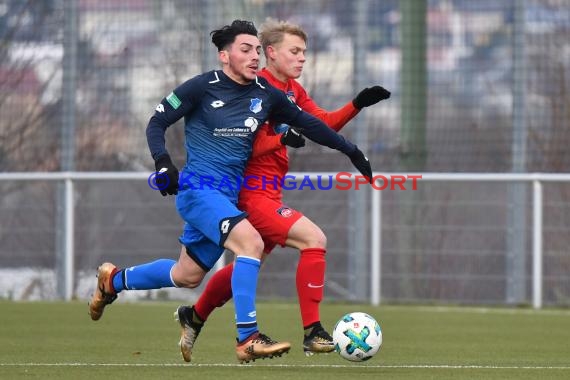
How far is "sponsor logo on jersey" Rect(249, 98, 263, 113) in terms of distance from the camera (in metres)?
7.29

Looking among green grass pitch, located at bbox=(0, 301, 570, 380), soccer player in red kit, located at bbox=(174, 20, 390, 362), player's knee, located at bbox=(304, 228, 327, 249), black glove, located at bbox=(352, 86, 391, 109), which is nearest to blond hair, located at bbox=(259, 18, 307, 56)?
soccer player in red kit, located at bbox=(174, 20, 390, 362)

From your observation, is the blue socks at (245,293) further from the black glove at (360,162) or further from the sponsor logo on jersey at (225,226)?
the black glove at (360,162)

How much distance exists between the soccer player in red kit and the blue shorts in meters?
0.28

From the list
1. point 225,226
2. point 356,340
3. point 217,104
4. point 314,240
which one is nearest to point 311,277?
point 314,240

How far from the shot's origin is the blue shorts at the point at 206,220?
6.95 meters

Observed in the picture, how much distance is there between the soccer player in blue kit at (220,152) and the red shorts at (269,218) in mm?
196

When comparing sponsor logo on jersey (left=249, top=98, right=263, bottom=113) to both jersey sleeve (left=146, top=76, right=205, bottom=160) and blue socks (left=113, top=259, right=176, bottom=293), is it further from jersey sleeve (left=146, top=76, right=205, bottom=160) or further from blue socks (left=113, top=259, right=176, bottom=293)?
blue socks (left=113, top=259, right=176, bottom=293)

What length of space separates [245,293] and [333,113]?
1595mm

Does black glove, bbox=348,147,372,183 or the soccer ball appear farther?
black glove, bbox=348,147,372,183

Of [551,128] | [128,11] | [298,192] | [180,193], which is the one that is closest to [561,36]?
[551,128]

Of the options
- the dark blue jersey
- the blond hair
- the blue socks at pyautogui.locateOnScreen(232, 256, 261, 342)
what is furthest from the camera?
the blond hair

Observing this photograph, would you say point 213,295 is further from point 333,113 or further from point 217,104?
point 333,113

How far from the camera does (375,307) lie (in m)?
12.5

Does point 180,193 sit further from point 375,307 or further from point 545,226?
point 545,226
